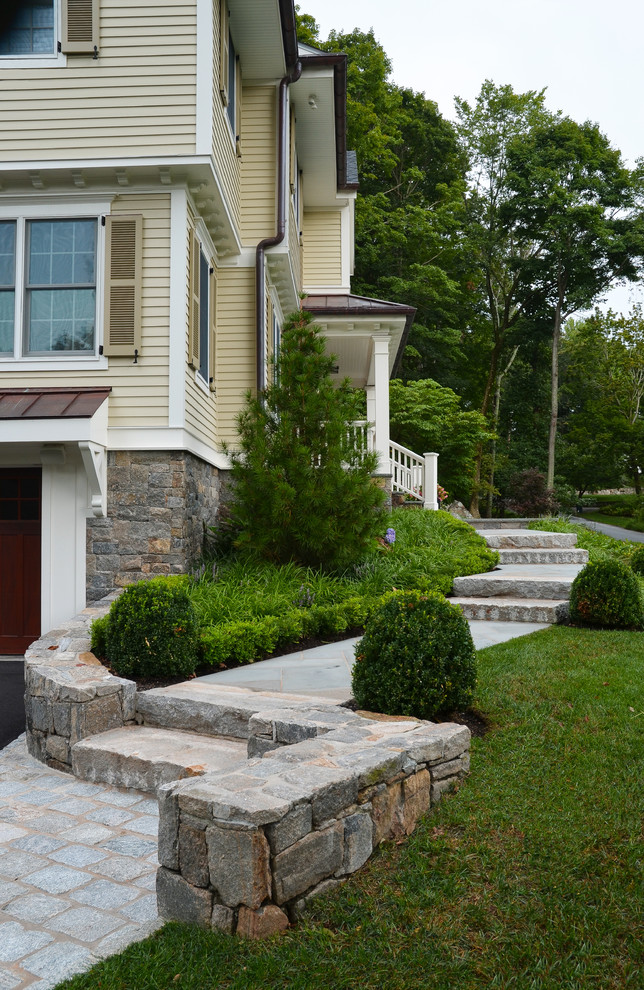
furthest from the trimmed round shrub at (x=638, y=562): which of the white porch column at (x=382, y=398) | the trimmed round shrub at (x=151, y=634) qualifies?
the trimmed round shrub at (x=151, y=634)

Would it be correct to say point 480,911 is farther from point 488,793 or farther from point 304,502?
point 304,502

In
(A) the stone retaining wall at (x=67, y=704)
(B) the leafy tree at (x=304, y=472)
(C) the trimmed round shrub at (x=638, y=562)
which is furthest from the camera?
(C) the trimmed round shrub at (x=638, y=562)

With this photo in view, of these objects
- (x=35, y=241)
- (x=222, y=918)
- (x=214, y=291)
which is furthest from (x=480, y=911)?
(x=214, y=291)

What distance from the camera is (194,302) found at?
27.2 ft

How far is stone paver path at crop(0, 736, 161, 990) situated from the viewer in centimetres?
276

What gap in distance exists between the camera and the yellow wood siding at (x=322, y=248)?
15.4 m

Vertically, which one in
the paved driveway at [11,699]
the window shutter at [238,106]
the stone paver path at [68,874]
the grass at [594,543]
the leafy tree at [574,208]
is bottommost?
the stone paver path at [68,874]

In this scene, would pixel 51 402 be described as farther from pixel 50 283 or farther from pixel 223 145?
pixel 223 145

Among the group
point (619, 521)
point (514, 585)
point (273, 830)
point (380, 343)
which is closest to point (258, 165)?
point (380, 343)

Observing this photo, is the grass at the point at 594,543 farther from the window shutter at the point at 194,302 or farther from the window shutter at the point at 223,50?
the window shutter at the point at 223,50

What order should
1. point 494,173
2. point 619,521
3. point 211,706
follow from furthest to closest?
point 619,521 → point 494,173 → point 211,706

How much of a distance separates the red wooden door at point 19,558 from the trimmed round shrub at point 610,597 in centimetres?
556

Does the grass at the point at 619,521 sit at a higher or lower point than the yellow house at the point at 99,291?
lower

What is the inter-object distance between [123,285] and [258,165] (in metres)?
3.67
